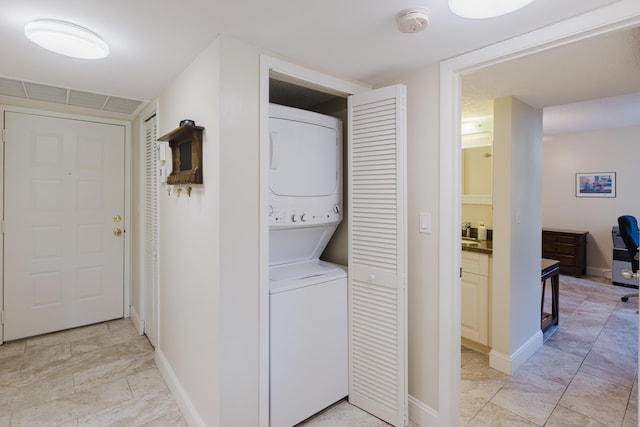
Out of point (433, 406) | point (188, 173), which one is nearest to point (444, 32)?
point (188, 173)

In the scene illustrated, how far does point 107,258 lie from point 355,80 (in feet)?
9.86

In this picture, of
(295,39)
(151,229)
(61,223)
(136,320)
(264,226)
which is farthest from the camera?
(136,320)

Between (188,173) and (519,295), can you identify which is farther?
(519,295)

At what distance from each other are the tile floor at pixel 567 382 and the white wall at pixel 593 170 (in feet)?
6.72

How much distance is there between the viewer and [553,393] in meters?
2.30

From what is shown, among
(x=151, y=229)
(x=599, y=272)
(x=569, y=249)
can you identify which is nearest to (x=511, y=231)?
(x=151, y=229)

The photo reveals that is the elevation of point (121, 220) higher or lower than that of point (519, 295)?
higher

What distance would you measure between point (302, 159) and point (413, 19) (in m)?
0.96

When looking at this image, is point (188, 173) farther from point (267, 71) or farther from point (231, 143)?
point (267, 71)

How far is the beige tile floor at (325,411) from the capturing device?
2.03 meters

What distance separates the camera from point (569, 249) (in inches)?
206

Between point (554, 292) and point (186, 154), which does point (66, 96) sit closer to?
point (186, 154)

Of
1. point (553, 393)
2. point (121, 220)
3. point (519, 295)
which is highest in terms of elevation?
point (121, 220)

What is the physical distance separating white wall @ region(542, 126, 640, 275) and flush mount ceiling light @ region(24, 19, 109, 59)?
6.28 meters
